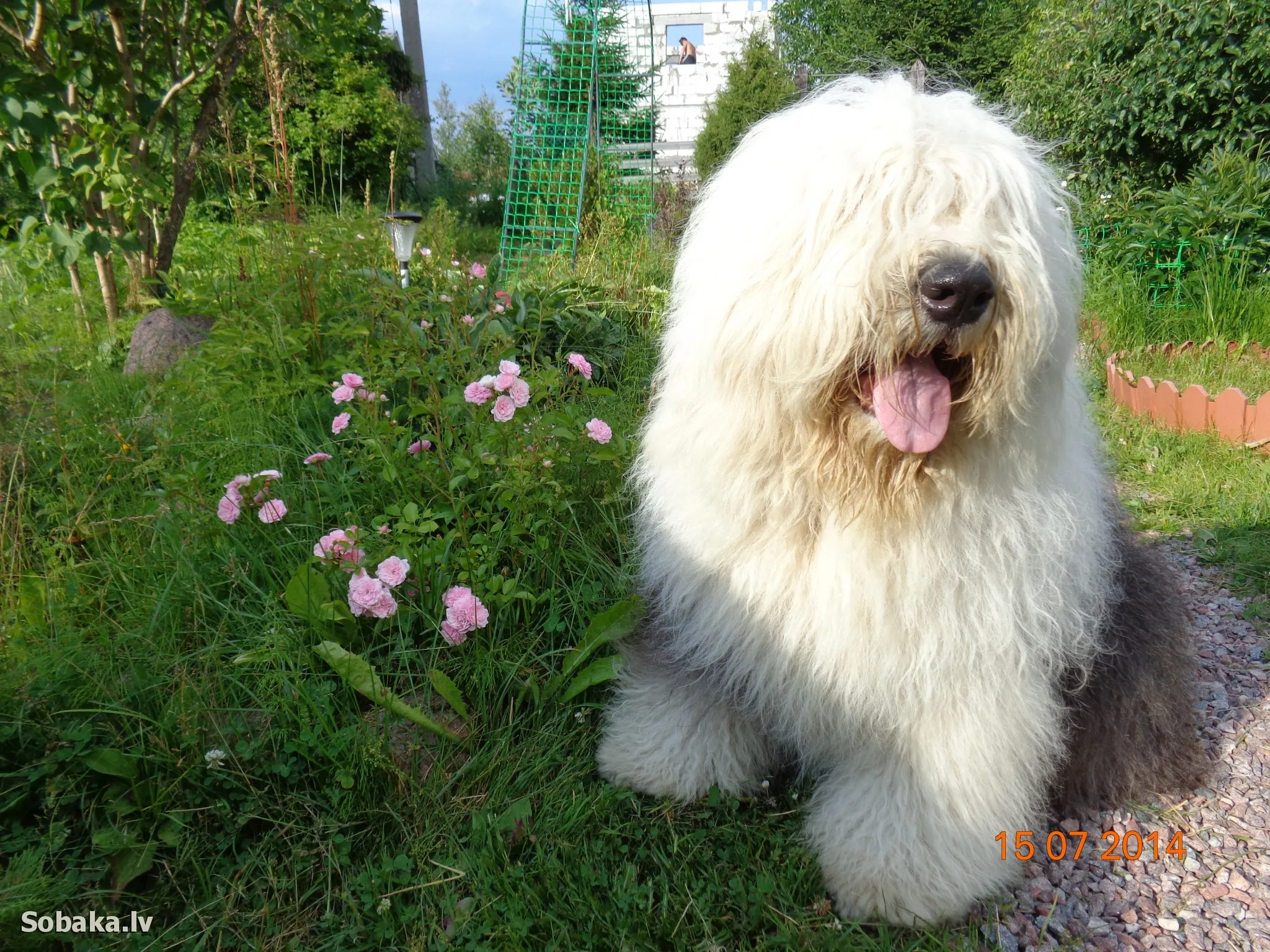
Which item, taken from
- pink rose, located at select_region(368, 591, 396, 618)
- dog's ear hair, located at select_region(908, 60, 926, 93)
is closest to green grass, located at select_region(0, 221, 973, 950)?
pink rose, located at select_region(368, 591, 396, 618)

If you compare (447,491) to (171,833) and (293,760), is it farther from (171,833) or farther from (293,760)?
(171,833)

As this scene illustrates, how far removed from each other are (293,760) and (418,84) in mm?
15904

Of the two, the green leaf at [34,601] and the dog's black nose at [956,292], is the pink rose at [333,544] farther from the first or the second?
the dog's black nose at [956,292]

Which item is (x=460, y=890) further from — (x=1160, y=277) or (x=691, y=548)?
(x=1160, y=277)

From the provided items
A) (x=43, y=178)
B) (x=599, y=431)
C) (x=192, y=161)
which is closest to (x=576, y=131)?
(x=192, y=161)

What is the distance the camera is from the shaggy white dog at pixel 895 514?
5.01 ft

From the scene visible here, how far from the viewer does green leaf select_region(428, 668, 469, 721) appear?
218cm

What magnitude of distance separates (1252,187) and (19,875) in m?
7.44

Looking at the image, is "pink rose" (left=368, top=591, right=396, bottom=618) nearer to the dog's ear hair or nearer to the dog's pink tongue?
the dog's pink tongue

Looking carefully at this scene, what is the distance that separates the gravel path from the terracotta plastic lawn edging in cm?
226

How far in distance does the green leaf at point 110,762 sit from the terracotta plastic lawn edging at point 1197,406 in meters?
5.00

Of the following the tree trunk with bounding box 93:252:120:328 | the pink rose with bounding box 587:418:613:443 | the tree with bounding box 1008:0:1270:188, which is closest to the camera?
the pink rose with bounding box 587:418:613:443

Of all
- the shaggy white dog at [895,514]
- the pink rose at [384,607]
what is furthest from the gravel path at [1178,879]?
the pink rose at [384,607]

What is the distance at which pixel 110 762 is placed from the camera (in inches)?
75.1
